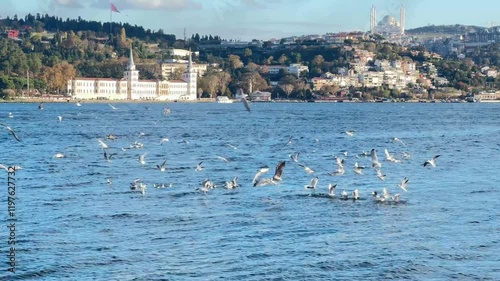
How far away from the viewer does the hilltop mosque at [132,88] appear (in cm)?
14850

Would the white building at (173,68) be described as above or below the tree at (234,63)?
below

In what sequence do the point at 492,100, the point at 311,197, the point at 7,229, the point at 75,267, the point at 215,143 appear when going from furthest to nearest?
the point at 492,100 < the point at 215,143 < the point at 311,197 < the point at 7,229 < the point at 75,267

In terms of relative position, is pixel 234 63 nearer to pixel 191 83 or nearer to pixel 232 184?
pixel 191 83

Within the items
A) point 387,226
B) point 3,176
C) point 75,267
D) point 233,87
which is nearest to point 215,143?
point 3,176

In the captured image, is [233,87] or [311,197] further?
[233,87]

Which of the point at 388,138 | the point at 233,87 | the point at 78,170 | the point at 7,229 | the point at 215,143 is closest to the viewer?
the point at 7,229

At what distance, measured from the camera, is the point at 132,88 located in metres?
157

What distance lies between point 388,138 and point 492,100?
141 metres

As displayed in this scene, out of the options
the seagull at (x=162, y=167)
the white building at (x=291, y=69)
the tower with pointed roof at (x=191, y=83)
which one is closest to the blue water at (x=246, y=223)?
the seagull at (x=162, y=167)

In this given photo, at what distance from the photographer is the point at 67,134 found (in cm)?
5375

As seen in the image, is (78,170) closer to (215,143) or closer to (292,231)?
(292,231)

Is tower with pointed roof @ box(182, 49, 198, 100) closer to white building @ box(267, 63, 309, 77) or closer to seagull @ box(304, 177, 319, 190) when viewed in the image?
white building @ box(267, 63, 309, 77)

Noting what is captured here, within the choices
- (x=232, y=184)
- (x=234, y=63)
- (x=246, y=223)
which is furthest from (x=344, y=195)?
(x=234, y=63)

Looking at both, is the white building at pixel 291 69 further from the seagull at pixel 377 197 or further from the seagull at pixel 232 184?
the seagull at pixel 377 197
